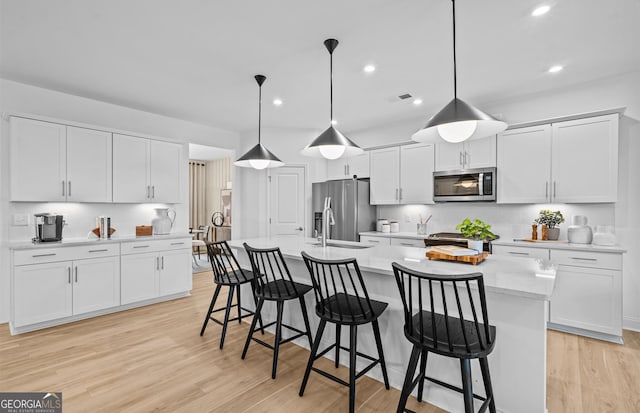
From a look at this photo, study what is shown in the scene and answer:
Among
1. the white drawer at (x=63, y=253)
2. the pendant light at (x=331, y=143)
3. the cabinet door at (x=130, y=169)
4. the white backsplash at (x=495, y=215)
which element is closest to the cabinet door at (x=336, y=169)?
the white backsplash at (x=495, y=215)

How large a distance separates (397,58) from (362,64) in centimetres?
34

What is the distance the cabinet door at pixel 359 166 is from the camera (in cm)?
538

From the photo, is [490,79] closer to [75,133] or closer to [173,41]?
[173,41]

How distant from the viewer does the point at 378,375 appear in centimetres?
235

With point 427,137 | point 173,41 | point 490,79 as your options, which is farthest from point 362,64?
point 173,41

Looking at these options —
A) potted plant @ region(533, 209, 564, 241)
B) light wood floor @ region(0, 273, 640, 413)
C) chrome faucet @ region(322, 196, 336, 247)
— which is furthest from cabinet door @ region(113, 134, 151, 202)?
potted plant @ region(533, 209, 564, 241)

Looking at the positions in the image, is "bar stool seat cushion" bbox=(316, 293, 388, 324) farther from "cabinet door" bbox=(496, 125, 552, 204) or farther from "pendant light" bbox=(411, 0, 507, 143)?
"cabinet door" bbox=(496, 125, 552, 204)

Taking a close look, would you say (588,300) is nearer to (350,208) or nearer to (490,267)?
(490,267)

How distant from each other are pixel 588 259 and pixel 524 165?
4.06 ft

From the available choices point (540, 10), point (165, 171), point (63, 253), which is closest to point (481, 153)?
point (540, 10)

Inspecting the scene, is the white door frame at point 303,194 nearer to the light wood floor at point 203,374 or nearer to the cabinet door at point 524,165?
the light wood floor at point 203,374

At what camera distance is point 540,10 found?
2.24 metres

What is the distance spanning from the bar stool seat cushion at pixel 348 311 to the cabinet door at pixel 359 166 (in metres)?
3.44

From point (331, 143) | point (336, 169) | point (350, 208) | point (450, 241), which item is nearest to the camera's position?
point (331, 143)
